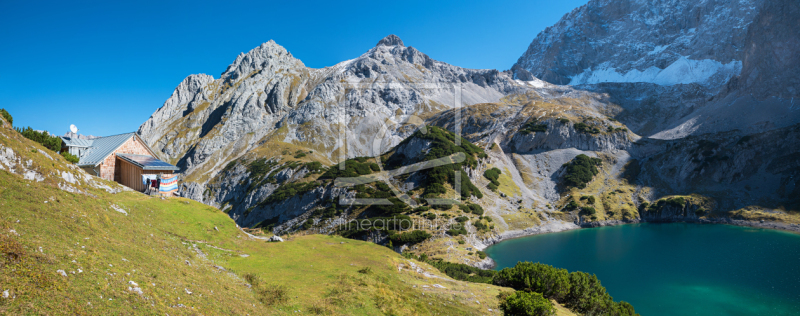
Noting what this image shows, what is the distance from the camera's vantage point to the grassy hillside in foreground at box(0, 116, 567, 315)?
9.90m

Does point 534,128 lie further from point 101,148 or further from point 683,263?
point 101,148

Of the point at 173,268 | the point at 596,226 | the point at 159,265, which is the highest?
the point at 159,265

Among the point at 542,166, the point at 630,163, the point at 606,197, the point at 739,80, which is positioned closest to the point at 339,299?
the point at 606,197

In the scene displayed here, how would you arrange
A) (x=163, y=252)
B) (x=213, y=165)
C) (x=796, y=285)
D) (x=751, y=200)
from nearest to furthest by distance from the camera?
(x=163, y=252), (x=796, y=285), (x=751, y=200), (x=213, y=165)

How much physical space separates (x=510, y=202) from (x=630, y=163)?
217ft

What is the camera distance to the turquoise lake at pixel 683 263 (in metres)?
45.9

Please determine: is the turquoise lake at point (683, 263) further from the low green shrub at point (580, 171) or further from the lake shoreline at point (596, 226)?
the low green shrub at point (580, 171)

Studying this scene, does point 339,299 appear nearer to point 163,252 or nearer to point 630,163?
point 163,252

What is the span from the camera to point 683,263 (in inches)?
2501

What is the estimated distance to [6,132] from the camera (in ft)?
58.5

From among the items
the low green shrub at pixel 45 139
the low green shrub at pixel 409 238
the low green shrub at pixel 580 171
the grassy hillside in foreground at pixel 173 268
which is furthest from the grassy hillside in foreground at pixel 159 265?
the low green shrub at pixel 580 171

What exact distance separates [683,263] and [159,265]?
83367 millimetres

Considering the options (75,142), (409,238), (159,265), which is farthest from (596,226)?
(75,142)

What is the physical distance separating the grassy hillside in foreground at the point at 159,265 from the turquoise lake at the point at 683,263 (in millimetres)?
39180
